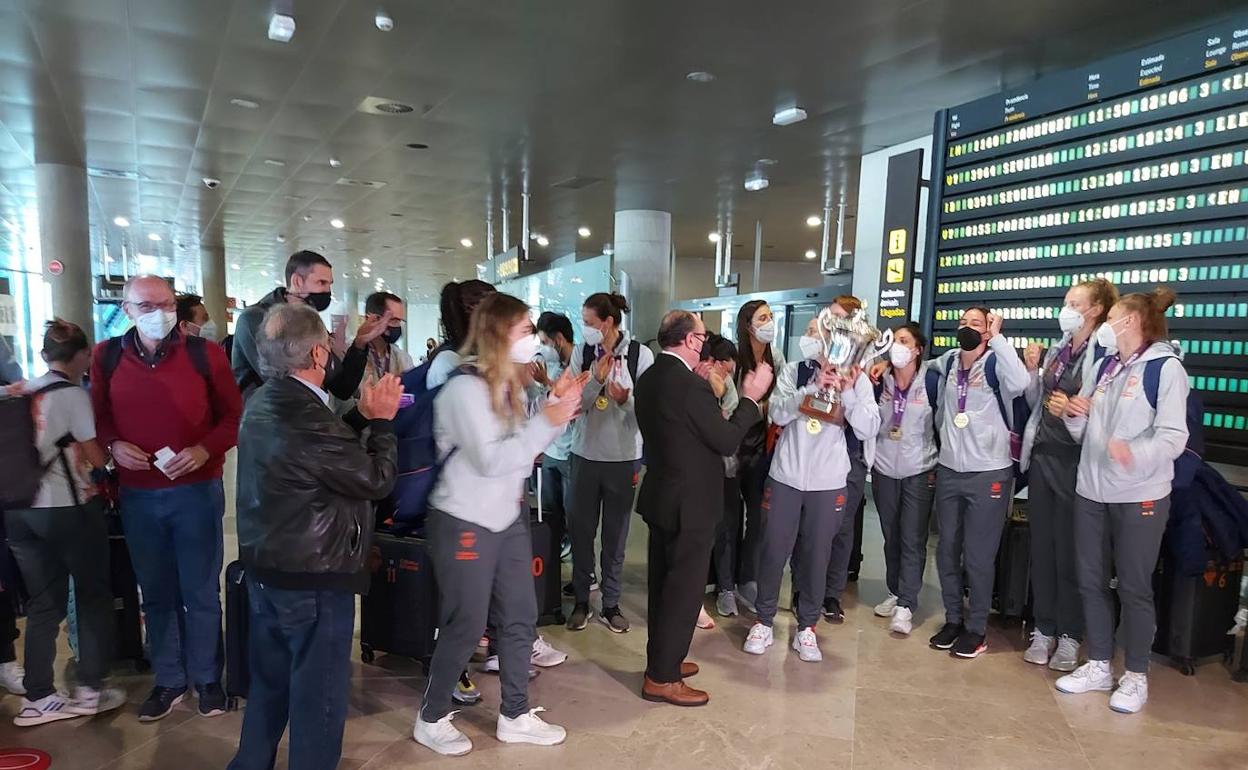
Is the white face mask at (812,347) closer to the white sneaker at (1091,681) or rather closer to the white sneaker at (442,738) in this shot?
the white sneaker at (1091,681)

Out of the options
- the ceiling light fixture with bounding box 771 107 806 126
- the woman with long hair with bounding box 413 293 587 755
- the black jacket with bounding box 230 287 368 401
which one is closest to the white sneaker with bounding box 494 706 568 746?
the woman with long hair with bounding box 413 293 587 755

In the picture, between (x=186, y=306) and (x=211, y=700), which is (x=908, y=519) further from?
(x=186, y=306)

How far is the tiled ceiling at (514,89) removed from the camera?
468 centimetres

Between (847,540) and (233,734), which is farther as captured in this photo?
(847,540)

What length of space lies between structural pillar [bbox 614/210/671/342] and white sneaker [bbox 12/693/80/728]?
29.2ft

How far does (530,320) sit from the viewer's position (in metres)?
2.67

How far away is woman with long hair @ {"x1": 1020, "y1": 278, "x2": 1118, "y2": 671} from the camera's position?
354 cm

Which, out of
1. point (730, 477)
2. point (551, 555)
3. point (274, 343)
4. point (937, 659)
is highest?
point (274, 343)

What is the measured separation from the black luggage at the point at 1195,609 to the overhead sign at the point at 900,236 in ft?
10.4

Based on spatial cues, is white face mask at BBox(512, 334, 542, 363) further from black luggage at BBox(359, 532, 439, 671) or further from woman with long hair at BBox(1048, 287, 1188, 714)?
woman with long hair at BBox(1048, 287, 1188, 714)

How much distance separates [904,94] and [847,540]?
384 centimetres

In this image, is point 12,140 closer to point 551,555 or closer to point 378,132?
point 378,132

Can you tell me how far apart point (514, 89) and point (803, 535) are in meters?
4.40

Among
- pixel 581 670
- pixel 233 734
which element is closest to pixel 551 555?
pixel 581 670
